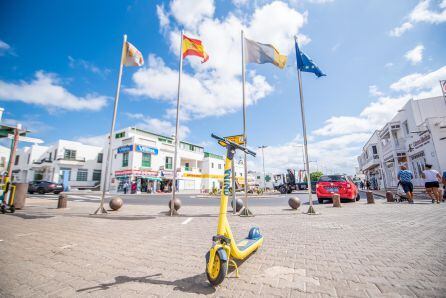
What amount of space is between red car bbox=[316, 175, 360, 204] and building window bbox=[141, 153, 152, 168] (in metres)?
31.9

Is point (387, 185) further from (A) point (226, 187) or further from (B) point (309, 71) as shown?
(A) point (226, 187)

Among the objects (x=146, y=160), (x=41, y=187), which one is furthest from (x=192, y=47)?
(x=146, y=160)

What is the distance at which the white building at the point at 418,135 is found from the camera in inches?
722

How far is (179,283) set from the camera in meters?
2.36

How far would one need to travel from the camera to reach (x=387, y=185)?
108 feet

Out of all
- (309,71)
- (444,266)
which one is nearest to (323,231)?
(444,266)

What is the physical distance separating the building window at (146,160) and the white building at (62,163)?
13685 mm

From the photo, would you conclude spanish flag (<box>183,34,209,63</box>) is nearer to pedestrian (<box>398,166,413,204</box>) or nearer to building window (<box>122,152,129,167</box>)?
pedestrian (<box>398,166,413,204</box>)

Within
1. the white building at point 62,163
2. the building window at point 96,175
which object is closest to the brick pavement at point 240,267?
the white building at point 62,163

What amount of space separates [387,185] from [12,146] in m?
43.9

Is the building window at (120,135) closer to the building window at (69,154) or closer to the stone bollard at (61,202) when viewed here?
the building window at (69,154)

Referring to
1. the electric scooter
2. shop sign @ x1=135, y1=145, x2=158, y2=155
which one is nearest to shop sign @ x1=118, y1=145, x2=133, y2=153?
shop sign @ x1=135, y1=145, x2=158, y2=155

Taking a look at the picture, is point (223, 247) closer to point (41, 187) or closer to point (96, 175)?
point (41, 187)

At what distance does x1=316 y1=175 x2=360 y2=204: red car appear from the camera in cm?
1174
